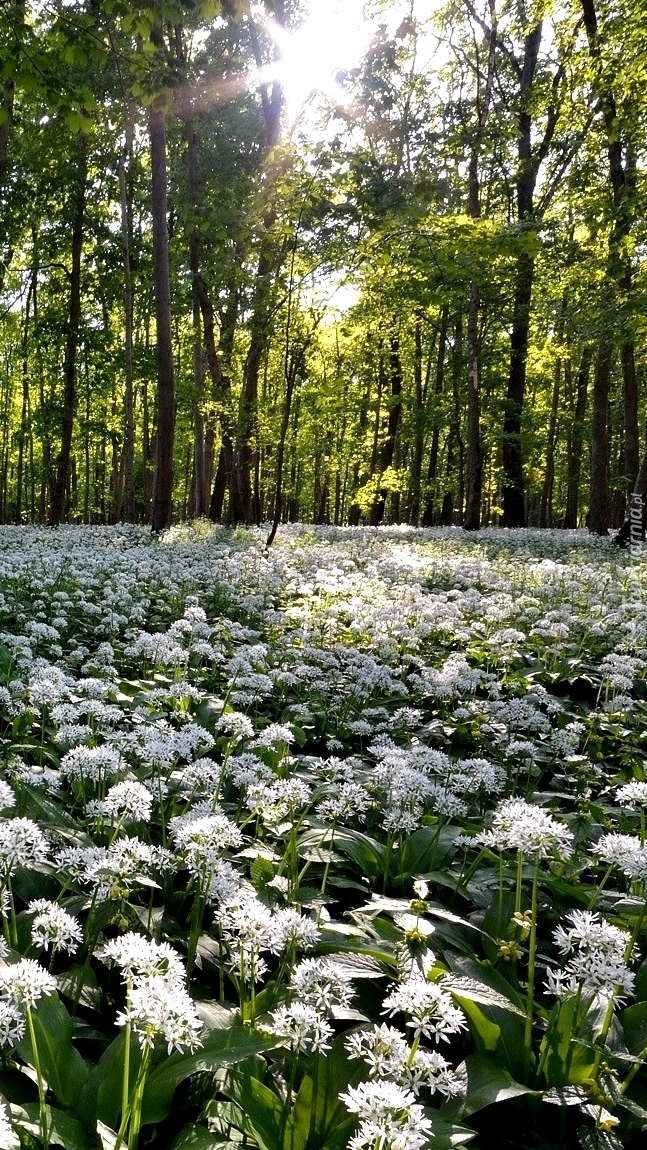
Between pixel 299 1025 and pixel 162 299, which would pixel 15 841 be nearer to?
pixel 299 1025

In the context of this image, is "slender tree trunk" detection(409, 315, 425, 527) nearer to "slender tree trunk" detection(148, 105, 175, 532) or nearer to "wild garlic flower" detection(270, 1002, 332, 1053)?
"slender tree trunk" detection(148, 105, 175, 532)

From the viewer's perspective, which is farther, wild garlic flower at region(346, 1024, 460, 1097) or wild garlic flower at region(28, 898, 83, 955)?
wild garlic flower at region(28, 898, 83, 955)

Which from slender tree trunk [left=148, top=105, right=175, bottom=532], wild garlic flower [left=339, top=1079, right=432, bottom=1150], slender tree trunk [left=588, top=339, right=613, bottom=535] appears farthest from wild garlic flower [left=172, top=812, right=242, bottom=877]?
slender tree trunk [left=588, top=339, right=613, bottom=535]

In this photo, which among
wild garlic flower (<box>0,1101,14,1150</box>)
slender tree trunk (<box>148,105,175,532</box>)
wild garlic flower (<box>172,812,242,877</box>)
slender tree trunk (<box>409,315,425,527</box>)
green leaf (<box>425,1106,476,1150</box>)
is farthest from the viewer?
slender tree trunk (<box>409,315,425,527</box>)

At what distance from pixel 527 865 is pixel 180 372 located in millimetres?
32547

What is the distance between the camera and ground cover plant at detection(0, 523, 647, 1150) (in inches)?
64.3

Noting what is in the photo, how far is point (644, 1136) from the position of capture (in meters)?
1.98

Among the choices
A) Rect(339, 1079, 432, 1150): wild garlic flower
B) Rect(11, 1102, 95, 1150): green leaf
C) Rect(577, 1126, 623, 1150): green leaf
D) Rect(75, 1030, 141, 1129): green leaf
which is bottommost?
Rect(577, 1126, 623, 1150): green leaf

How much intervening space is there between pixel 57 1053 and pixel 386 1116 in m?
0.98

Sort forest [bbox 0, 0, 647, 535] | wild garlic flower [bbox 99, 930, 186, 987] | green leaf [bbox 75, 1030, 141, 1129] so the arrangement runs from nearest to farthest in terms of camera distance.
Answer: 1. wild garlic flower [bbox 99, 930, 186, 987]
2. green leaf [bbox 75, 1030, 141, 1129]
3. forest [bbox 0, 0, 647, 535]

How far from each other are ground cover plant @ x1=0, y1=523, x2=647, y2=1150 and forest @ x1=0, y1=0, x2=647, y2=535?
5.87 meters

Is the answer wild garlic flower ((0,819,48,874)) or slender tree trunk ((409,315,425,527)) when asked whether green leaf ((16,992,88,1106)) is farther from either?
slender tree trunk ((409,315,425,527))

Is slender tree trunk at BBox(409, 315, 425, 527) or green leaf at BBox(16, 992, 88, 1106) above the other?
slender tree trunk at BBox(409, 315, 425, 527)

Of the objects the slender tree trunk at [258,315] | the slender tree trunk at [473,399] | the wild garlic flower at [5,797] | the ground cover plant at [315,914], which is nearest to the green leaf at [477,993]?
the ground cover plant at [315,914]
